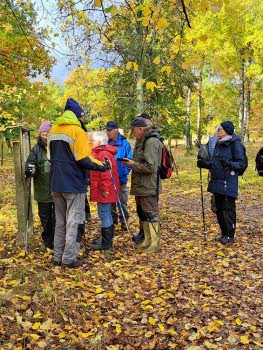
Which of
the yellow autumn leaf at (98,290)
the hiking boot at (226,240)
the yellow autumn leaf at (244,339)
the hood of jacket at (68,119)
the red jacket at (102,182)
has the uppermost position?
the hood of jacket at (68,119)

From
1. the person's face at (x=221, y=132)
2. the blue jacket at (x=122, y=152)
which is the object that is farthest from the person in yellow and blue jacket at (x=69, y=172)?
the person's face at (x=221, y=132)

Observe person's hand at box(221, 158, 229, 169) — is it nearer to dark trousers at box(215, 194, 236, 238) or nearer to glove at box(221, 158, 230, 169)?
glove at box(221, 158, 230, 169)

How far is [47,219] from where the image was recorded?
6.03m

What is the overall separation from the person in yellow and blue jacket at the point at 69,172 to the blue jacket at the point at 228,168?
240 centimetres

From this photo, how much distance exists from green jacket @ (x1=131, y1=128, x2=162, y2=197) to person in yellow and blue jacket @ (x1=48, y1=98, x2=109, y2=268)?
0.83 metres

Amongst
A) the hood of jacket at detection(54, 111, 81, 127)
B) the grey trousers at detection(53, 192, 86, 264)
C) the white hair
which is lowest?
the grey trousers at detection(53, 192, 86, 264)

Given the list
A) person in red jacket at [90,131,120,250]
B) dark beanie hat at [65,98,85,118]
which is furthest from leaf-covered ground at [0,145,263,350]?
dark beanie hat at [65,98,85,118]

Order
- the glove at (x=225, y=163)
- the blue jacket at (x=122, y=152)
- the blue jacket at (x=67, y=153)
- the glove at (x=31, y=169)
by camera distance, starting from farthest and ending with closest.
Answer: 1. the blue jacket at (x=122, y=152)
2. the glove at (x=225, y=163)
3. the glove at (x=31, y=169)
4. the blue jacket at (x=67, y=153)

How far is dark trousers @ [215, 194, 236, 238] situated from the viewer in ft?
21.8

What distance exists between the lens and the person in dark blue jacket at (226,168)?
641cm

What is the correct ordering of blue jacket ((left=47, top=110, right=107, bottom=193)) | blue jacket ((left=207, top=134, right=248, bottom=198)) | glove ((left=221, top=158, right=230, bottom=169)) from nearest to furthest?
blue jacket ((left=47, top=110, right=107, bottom=193))
glove ((left=221, top=158, right=230, bottom=169))
blue jacket ((left=207, top=134, right=248, bottom=198))

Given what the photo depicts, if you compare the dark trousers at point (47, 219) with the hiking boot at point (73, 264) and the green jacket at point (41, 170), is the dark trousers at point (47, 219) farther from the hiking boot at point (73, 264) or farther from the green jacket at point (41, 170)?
the hiking boot at point (73, 264)

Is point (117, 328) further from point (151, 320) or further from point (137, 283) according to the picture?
point (137, 283)

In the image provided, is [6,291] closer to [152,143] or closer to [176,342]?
[176,342]
